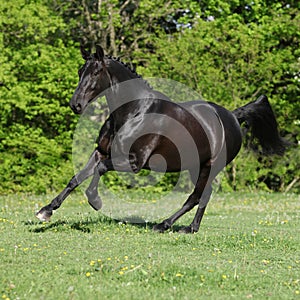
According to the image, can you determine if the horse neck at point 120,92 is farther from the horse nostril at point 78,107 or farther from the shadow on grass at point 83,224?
the shadow on grass at point 83,224

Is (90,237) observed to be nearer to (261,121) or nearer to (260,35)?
(261,121)

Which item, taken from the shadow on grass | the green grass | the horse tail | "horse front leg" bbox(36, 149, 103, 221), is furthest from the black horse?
the horse tail

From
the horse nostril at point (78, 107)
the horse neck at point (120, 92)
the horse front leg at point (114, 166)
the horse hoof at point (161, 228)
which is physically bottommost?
the horse hoof at point (161, 228)

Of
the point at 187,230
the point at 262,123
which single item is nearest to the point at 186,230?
the point at 187,230

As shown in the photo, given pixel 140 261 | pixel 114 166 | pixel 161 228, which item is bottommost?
pixel 161 228

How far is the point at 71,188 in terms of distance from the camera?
7.98m

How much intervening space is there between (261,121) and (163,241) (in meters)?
3.83

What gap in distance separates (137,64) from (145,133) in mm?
13402

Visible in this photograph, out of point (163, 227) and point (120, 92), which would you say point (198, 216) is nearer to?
point (163, 227)

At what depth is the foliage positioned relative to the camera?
60.6ft

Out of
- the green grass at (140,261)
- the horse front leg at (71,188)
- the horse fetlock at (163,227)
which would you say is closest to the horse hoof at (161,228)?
the horse fetlock at (163,227)

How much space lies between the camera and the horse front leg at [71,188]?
7.81m

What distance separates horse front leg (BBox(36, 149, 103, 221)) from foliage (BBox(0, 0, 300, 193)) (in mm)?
9924

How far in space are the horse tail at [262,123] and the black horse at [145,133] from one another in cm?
107
